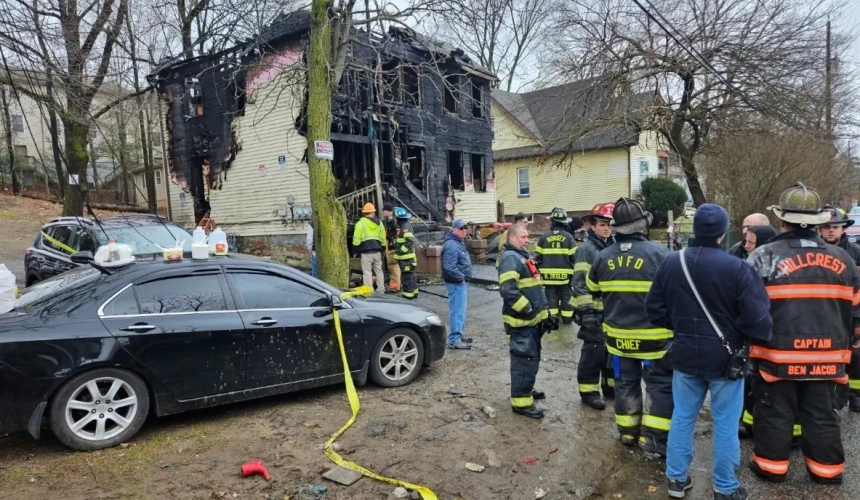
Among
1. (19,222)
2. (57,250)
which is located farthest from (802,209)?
(19,222)

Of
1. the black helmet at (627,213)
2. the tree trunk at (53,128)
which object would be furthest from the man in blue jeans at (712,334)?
the tree trunk at (53,128)

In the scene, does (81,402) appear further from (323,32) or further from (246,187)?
(246,187)

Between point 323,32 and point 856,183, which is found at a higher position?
point 323,32

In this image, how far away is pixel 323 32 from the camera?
7527 mm

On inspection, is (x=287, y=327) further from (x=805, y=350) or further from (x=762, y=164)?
(x=762, y=164)

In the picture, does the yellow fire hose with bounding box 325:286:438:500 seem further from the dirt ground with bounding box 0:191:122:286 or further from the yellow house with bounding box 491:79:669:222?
the yellow house with bounding box 491:79:669:222

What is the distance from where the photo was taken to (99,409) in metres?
3.79

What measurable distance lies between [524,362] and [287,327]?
2.05 m

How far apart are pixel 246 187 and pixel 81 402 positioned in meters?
13.3

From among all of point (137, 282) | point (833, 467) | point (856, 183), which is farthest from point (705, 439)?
point (856, 183)

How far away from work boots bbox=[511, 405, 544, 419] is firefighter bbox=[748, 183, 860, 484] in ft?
5.13

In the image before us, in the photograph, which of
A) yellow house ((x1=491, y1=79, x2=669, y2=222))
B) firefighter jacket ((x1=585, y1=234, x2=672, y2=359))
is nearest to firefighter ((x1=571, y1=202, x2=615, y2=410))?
firefighter jacket ((x1=585, y1=234, x2=672, y2=359))

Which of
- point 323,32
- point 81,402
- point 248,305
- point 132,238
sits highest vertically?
point 323,32

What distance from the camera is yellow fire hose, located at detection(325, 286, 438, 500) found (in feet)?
10.8
